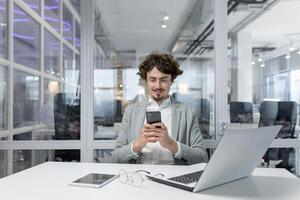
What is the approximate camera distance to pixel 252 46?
294 cm

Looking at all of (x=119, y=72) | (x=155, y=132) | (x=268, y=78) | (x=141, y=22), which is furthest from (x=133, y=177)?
(x=268, y=78)

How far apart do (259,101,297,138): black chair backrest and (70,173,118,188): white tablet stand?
197cm

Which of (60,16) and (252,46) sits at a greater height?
(60,16)

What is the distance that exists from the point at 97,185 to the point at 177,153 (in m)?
0.62

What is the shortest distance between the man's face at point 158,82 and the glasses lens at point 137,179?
0.69m

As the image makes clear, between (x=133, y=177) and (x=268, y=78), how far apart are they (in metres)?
2.05

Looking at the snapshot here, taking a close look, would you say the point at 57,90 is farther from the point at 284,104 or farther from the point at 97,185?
the point at 284,104

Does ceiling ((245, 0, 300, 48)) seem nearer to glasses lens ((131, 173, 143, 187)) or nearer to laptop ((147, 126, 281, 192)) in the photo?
laptop ((147, 126, 281, 192))

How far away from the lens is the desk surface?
3.30ft

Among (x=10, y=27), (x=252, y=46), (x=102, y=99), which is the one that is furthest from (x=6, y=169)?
(x=252, y=46)

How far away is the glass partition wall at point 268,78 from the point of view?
2.72m

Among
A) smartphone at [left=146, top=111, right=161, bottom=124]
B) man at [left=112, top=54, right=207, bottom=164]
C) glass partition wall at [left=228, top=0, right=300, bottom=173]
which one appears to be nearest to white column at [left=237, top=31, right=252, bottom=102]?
glass partition wall at [left=228, top=0, right=300, bottom=173]

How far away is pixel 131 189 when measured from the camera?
108 centimetres

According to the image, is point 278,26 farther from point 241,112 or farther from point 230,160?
point 230,160
